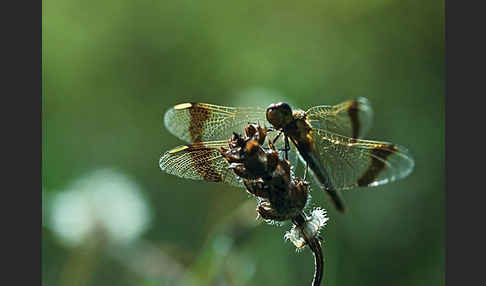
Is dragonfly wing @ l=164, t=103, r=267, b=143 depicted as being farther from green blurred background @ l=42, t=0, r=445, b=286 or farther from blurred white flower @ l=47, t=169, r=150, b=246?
blurred white flower @ l=47, t=169, r=150, b=246

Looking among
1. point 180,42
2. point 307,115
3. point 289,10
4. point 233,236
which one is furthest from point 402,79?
point 307,115

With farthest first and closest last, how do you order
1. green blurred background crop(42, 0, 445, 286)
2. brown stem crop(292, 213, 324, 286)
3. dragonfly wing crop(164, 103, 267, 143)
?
green blurred background crop(42, 0, 445, 286), dragonfly wing crop(164, 103, 267, 143), brown stem crop(292, 213, 324, 286)

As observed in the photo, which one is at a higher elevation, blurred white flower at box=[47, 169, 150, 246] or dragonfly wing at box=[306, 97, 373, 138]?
dragonfly wing at box=[306, 97, 373, 138]

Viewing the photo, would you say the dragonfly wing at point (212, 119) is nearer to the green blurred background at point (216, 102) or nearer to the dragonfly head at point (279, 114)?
the dragonfly head at point (279, 114)

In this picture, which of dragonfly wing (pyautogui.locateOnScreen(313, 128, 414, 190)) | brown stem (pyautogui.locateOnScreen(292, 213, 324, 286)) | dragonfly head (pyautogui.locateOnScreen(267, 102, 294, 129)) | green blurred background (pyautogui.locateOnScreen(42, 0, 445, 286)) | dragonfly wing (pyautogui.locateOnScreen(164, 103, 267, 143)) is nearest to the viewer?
brown stem (pyautogui.locateOnScreen(292, 213, 324, 286))

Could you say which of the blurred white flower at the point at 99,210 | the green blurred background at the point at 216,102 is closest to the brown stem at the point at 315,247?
the green blurred background at the point at 216,102

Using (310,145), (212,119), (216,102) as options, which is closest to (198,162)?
(212,119)

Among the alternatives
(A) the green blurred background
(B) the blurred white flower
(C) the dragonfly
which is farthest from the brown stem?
(B) the blurred white flower

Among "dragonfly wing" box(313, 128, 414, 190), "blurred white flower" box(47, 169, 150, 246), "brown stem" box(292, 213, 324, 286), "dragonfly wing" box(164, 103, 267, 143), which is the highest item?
"dragonfly wing" box(164, 103, 267, 143)

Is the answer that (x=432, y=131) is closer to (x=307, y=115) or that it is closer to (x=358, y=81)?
(x=358, y=81)
